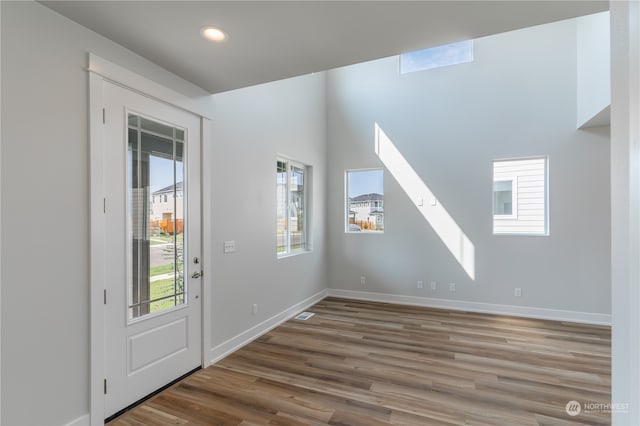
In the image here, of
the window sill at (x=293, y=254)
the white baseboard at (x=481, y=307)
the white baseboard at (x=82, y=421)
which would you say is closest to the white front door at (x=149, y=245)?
the white baseboard at (x=82, y=421)

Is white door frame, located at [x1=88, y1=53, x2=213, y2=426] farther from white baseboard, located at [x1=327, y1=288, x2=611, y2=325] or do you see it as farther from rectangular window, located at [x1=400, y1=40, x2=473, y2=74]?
rectangular window, located at [x1=400, y1=40, x2=473, y2=74]

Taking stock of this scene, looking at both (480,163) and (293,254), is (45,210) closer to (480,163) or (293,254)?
(293,254)

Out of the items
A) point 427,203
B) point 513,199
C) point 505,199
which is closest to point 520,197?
point 513,199

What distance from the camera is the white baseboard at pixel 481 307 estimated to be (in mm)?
4302

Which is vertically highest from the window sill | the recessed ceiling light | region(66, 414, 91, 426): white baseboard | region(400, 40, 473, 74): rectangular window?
region(400, 40, 473, 74): rectangular window

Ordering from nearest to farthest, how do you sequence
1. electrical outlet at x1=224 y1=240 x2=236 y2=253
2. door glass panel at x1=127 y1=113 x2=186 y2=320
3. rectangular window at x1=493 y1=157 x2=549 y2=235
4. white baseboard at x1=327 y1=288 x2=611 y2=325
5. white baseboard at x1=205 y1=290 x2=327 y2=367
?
door glass panel at x1=127 y1=113 x2=186 y2=320
white baseboard at x1=205 y1=290 x2=327 y2=367
electrical outlet at x1=224 y1=240 x2=236 y2=253
white baseboard at x1=327 y1=288 x2=611 y2=325
rectangular window at x1=493 y1=157 x2=549 y2=235

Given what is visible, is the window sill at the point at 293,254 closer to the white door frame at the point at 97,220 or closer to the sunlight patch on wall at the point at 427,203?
the sunlight patch on wall at the point at 427,203

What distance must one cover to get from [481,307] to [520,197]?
1763 mm

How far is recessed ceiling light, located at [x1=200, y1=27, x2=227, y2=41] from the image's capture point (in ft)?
6.72

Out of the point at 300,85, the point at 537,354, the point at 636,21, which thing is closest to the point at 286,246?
the point at 300,85

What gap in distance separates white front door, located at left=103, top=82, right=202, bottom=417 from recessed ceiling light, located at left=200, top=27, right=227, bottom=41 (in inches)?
31.3

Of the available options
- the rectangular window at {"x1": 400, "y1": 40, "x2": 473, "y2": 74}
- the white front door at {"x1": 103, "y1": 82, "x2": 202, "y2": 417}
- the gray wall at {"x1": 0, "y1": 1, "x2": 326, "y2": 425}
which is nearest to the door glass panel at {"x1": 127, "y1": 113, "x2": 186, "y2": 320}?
the white front door at {"x1": 103, "y1": 82, "x2": 202, "y2": 417}

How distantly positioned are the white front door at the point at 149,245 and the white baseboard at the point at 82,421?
15 cm

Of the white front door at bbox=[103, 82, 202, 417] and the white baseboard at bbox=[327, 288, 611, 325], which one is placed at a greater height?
the white front door at bbox=[103, 82, 202, 417]
